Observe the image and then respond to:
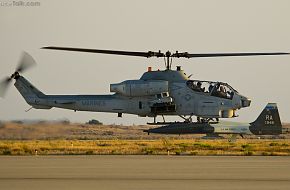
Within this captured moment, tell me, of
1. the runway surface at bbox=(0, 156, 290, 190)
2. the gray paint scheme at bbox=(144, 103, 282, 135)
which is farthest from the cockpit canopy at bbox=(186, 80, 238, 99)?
the gray paint scheme at bbox=(144, 103, 282, 135)

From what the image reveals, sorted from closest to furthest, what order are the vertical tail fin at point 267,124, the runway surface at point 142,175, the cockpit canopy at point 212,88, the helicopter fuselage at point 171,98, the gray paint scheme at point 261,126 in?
1. the runway surface at point 142,175
2. the helicopter fuselage at point 171,98
3. the cockpit canopy at point 212,88
4. the gray paint scheme at point 261,126
5. the vertical tail fin at point 267,124

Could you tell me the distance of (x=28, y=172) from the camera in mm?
28391

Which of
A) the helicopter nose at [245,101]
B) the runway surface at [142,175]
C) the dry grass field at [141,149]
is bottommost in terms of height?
the runway surface at [142,175]

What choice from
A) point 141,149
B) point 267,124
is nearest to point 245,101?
point 141,149

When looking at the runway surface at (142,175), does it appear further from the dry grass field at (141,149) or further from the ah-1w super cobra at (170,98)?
the dry grass field at (141,149)

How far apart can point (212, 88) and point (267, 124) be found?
45237 mm

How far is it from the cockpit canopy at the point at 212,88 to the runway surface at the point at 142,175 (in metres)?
6.50

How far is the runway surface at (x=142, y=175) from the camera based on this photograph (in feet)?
74.9

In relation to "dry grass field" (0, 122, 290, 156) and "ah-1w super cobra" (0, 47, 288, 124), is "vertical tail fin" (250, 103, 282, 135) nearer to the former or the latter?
"dry grass field" (0, 122, 290, 156)

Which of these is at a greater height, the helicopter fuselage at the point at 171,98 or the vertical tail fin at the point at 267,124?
the vertical tail fin at the point at 267,124

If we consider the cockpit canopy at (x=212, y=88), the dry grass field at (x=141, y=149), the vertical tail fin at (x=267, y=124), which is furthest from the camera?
the vertical tail fin at (x=267, y=124)

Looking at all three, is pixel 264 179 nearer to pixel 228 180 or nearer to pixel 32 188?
pixel 228 180

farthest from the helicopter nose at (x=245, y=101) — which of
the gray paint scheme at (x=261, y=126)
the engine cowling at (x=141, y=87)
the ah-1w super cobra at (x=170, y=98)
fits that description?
the gray paint scheme at (x=261, y=126)

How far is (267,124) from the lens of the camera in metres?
85.2
